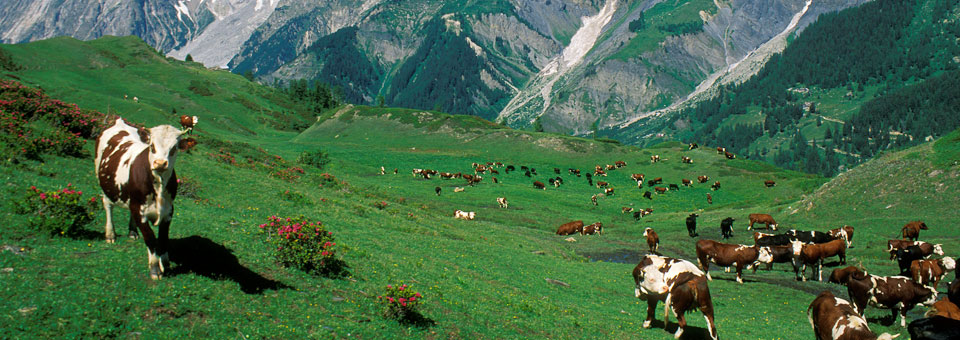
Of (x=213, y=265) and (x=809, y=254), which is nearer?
(x=213, y=265)

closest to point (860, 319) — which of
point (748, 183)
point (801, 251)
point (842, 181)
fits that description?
point (801, 251)

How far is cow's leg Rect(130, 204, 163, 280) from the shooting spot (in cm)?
997

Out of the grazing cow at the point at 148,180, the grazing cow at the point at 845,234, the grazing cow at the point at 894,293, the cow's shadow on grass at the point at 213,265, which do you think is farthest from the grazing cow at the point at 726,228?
the grazing cow at the point at 148,180

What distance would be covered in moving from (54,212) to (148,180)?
3.98 m

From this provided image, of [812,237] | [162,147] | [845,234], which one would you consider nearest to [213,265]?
[162,147]

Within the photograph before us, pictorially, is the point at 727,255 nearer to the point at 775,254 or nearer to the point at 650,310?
the point at 775,254

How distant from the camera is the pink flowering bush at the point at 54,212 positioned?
11.7m

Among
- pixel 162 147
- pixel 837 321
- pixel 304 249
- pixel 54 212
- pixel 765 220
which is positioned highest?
pixel 162 147

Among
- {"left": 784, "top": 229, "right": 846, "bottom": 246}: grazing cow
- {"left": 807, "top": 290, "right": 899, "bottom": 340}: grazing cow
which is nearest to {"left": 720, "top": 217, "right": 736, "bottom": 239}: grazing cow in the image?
{"left": 784, "top": 229, "right": 846, "bottom": 246}: grazing cow

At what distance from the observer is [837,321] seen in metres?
13.8

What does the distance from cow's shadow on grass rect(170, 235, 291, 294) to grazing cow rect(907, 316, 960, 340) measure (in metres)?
15.0

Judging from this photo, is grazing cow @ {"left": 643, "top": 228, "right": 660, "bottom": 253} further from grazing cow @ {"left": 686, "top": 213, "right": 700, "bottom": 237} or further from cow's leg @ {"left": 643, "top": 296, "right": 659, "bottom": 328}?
cow's leg @ {"left": 643, "top": 296, "right": 659, "bottom": 328}

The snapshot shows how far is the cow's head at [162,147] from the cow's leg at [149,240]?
40.2 inches

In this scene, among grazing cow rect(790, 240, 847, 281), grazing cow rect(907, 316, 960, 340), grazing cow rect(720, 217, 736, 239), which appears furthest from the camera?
grazing cow rect(720, 217, 736, 239)
